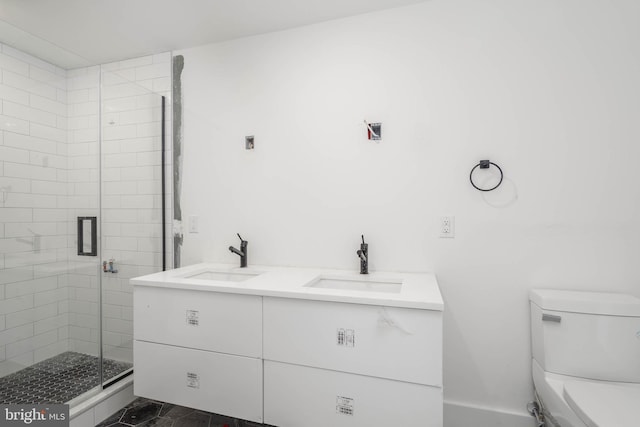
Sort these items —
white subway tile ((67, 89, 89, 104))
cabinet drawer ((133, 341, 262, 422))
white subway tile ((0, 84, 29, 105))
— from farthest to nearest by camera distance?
1. white subway tile ((67, 89, 89, 104))
2. white subway tile ((0, 84, 29, 105))
3. cabinet drawer ((133, 341, 262, 422))

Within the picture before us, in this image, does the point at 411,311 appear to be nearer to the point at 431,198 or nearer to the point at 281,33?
the point at 431,198

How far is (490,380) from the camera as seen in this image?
1656 millimetres

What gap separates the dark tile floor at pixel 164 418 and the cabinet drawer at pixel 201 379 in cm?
23

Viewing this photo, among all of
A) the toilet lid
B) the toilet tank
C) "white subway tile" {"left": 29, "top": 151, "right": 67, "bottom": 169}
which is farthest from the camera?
"white subway tile" {"left": 29, "top": 151, "right": 67, "bottom": 169}

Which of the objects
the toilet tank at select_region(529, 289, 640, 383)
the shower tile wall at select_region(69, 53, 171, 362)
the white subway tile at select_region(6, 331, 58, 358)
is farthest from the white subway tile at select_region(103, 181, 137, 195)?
the toilet tank at select_region(529, 289, 640, 383)

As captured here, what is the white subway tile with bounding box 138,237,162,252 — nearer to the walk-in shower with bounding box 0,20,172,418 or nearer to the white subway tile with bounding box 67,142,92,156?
the walk-in shower with bounding box 0,20,172,418

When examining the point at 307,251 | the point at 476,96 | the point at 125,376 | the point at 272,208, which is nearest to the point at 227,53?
the point at 272,208

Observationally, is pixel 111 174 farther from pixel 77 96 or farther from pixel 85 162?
pixel 77 96

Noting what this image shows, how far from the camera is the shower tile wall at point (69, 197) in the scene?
160cm

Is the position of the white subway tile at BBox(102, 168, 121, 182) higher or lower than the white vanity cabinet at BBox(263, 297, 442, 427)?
higher

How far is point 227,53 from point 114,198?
126 centimetres

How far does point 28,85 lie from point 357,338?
2.20 m

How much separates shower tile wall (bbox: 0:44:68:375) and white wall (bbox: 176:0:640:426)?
986 millimetres

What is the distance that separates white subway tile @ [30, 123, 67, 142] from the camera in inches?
66.7
